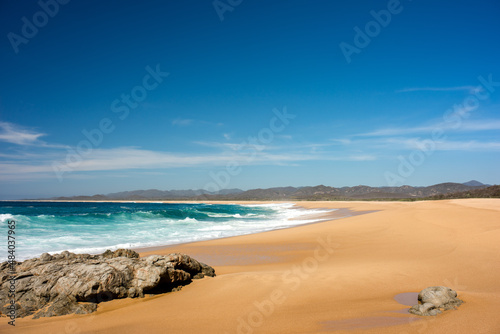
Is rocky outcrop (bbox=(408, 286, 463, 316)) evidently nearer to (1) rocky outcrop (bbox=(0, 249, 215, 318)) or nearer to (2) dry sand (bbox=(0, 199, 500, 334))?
(2) dry sand (bbox=(0, 199, 500, 334))

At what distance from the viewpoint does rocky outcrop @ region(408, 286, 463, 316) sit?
14.8ft

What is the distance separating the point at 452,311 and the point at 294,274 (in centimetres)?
345

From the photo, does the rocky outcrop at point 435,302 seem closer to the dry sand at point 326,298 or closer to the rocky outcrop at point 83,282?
the dry sand at point 326,298

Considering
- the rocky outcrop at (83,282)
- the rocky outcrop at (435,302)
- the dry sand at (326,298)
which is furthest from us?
the rocky outcrop at (83,282)

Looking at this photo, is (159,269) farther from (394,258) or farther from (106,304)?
(394,258)

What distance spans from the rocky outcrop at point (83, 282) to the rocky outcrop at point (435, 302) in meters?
4.59

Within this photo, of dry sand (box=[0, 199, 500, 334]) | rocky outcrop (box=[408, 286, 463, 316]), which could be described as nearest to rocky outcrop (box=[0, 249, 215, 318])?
dry sand (box=[0, 199, 500, 334])

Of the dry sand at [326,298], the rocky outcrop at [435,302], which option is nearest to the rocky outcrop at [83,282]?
the dry sand at [326,298]

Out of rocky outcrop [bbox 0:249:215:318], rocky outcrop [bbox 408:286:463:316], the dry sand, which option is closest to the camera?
the dry sand

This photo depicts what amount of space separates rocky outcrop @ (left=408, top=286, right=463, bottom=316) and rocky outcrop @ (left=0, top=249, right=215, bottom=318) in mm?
4590

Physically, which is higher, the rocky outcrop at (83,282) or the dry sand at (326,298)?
the rocky outcrop at (83,282)

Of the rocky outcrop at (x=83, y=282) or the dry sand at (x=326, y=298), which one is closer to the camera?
the dry sand at (x=326, y=298)

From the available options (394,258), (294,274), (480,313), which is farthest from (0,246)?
(480,313)

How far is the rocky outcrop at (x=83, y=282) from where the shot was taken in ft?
17.6
